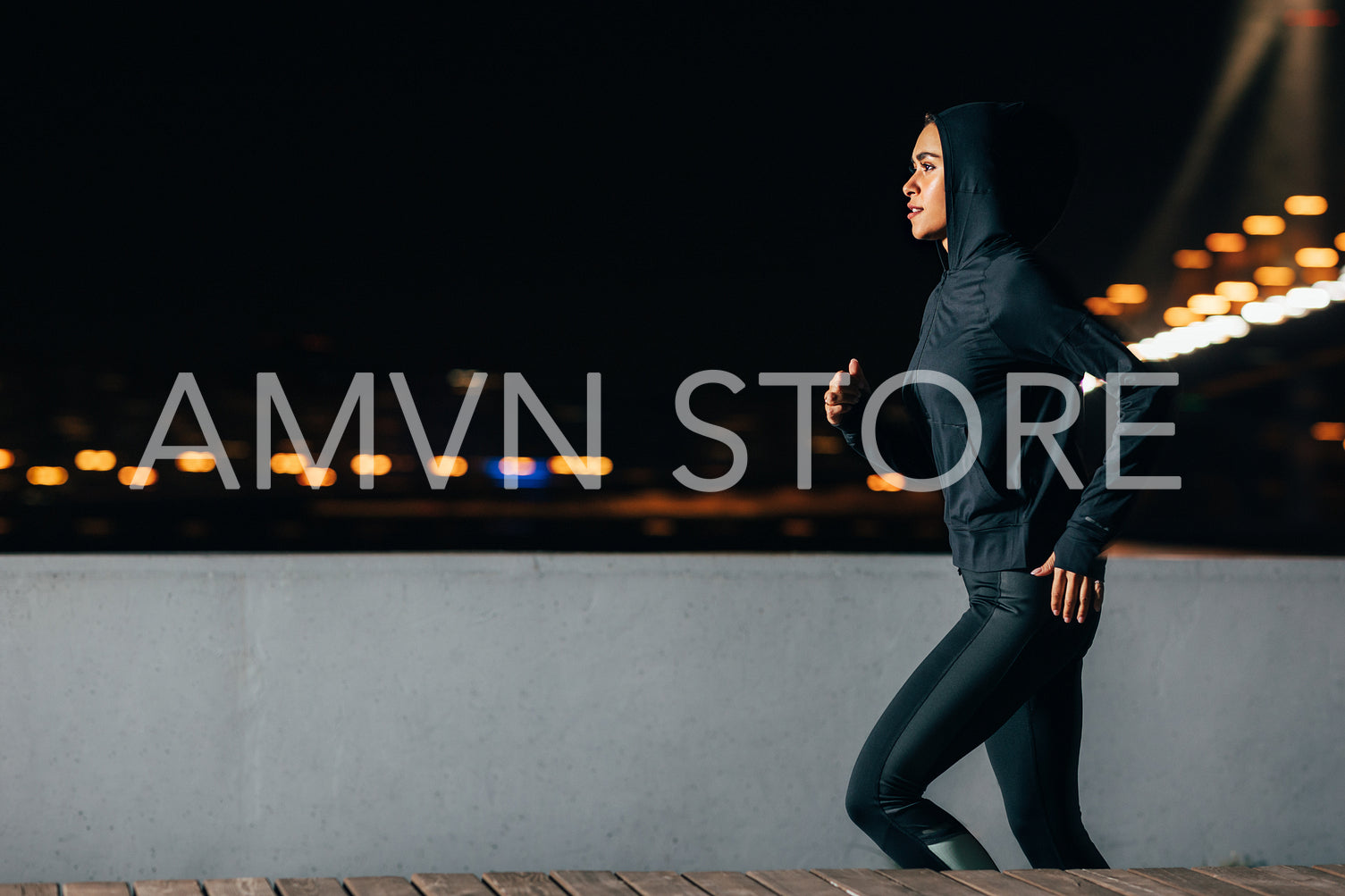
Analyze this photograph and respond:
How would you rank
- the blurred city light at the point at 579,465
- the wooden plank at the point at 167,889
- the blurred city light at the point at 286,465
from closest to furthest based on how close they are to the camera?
1. the wooden plank at the point at 167,889
2. the blurred city light at the point at 286,465
3. the blurred city light at the point at 579,465

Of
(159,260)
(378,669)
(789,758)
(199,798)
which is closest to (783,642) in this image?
(789,758)

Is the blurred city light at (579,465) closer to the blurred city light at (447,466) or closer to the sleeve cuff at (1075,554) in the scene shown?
the blurred city light at (447,466)

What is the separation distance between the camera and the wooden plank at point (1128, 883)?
209cm

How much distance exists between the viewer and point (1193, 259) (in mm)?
4715

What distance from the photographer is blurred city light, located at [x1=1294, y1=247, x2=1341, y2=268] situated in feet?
16.0

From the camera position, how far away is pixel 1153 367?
6.61 feet

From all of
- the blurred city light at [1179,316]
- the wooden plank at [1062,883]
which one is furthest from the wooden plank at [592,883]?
the blurred city light at [1179,316]

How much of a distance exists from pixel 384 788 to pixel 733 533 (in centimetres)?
146

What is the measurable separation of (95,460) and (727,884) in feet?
8.79

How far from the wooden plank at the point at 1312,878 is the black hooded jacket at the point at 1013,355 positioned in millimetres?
715

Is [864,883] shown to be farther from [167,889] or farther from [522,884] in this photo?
[167,889]

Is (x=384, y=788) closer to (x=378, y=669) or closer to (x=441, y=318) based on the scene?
(x=378, y=669)

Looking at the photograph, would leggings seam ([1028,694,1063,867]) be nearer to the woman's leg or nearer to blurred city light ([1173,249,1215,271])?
the woman's leg

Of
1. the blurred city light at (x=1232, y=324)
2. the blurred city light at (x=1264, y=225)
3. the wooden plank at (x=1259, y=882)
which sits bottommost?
the wooden plank at (x=1259, y=882)
